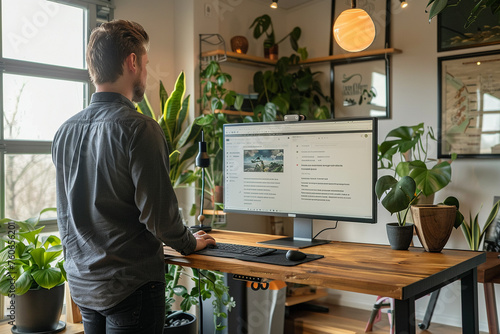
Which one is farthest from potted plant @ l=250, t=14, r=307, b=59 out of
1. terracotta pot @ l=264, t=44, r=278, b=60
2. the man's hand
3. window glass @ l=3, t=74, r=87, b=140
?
the man's hand

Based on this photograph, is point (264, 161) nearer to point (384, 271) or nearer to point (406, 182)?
point (406, 182)

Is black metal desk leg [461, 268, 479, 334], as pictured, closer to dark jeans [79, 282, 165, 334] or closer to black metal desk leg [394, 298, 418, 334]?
black metal desk leg [394, 298, 418, 334]

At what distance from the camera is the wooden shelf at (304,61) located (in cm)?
413

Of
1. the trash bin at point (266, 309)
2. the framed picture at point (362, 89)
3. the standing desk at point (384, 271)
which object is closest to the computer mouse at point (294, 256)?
the standing desk at point (384, 271)

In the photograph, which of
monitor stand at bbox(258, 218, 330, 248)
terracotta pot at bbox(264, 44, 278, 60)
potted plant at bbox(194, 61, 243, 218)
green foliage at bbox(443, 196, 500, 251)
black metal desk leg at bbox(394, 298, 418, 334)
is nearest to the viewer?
black metal desk leg at bbox(394, 298, 418, 334)

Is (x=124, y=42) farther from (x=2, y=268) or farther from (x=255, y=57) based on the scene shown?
Answer: (x=255, y=57)

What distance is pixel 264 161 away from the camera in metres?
2.33

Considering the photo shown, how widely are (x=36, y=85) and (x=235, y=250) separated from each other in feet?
7.01

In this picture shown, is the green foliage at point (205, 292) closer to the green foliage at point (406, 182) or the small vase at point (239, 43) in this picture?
the green foliage at point (406, 182)

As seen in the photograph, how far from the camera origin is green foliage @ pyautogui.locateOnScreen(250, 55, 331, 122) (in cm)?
450

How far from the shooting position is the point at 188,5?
4.12 metres

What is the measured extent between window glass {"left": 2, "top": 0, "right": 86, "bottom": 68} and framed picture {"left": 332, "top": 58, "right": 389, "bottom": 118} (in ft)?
6.72

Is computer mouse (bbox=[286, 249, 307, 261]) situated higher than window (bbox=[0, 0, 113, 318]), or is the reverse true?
window (bbox=[0, 0, 113, 318])

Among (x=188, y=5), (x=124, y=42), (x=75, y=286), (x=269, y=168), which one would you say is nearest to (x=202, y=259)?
(x=75, y=286)
